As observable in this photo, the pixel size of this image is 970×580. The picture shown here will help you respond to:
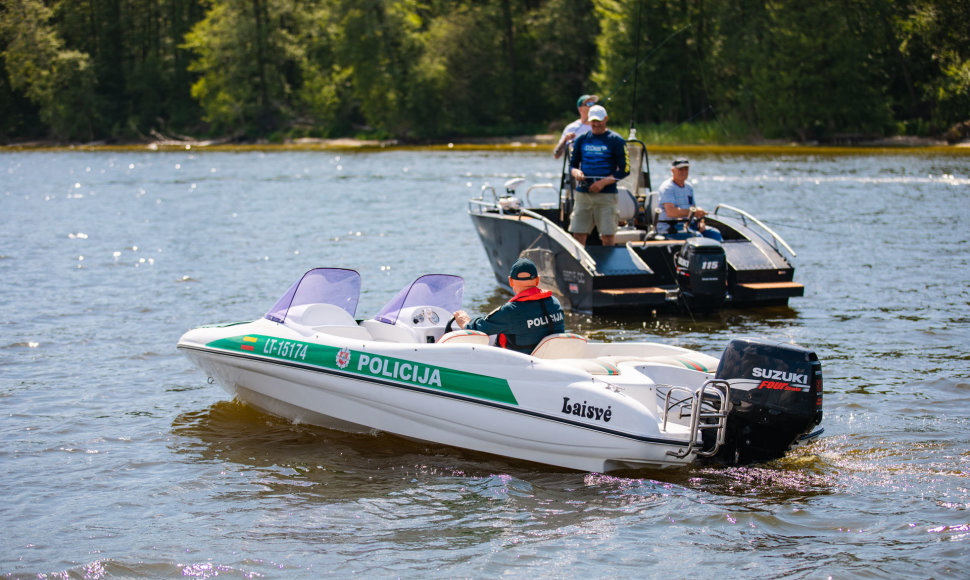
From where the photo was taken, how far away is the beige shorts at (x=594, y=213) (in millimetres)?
11828

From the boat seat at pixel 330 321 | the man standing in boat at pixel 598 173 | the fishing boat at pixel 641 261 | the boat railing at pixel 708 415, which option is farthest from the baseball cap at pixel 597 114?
the boat railing at pixel 708 415

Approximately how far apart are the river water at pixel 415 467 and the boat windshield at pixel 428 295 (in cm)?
114

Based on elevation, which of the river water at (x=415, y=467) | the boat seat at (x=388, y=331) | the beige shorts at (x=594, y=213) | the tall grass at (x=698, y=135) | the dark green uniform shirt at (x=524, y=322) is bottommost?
the river water at (x=415, y=467)

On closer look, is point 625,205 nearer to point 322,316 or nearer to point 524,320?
point 322,316

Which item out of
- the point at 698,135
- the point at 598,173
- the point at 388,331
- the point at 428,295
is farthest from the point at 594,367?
the point at 698,135

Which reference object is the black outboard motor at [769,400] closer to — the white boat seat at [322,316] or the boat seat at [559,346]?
the boat seat at [559,346]

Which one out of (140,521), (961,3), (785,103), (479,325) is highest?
(961,3)

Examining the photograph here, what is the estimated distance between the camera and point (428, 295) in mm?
8289

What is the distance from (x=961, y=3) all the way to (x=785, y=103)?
9167 millimetres

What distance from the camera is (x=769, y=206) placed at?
25391 millimetres

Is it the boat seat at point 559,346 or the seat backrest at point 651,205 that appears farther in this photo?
the seat backrest at point 651,205

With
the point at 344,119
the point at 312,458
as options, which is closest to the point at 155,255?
the point at 312,458

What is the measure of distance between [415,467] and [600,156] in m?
5.62

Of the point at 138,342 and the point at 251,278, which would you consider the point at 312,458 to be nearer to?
the point at 138,342
